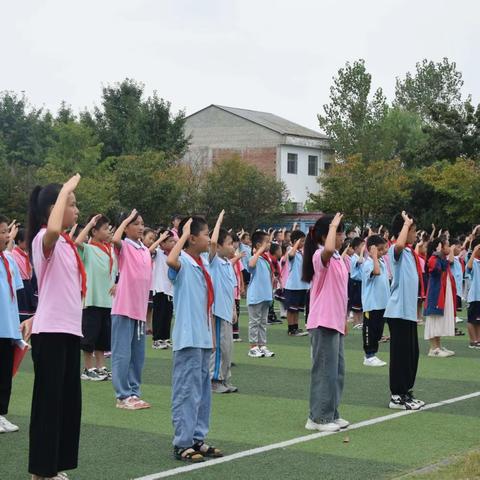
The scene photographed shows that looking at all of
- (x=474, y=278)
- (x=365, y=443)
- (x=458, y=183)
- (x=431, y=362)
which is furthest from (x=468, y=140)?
(x=365, y=443)

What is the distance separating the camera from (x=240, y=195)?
42.0m

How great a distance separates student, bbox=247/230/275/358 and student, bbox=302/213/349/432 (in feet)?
17.0

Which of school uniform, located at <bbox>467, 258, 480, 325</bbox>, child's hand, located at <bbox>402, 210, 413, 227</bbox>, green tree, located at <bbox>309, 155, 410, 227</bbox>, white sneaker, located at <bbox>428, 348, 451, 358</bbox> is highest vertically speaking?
green tree, located at <bbox>309, 155, 410, 227</bbox>

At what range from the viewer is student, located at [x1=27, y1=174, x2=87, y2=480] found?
6059 millimetres

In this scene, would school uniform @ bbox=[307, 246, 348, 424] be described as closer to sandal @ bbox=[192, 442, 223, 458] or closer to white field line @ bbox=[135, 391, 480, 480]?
white field line @ bbox=[135, 391, 480, 480]

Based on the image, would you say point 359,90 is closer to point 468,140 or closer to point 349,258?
point 468,140

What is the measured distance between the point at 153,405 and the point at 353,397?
2208 millimetres

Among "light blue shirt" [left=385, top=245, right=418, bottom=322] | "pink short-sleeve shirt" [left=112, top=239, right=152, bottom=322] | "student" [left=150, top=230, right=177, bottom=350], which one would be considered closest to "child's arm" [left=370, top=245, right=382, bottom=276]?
"light blue shirt" [left=385, top=245, right=418, bottom=322]

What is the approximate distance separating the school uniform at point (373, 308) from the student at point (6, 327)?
19.2 feet

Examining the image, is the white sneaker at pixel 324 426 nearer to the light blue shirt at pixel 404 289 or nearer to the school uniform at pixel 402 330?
the school uniform at pixel 402 330

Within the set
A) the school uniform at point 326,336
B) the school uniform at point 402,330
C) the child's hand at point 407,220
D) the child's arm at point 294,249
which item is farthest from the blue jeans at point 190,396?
the child's arm at point 294,249

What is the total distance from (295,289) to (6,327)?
33.2 ft

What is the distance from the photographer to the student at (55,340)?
6.06 metres

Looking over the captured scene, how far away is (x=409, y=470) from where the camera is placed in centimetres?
681
